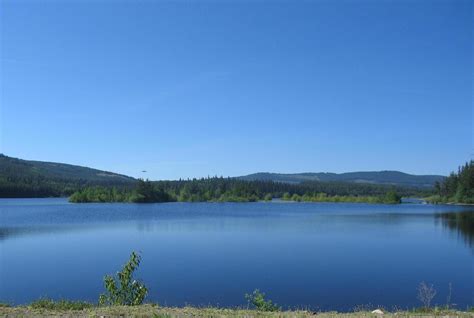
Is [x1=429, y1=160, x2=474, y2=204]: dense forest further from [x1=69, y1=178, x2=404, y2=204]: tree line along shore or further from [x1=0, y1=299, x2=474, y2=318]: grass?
[x1=0, y1=299, x2=474, y2=318]: grass

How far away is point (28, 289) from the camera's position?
2134 centimetres

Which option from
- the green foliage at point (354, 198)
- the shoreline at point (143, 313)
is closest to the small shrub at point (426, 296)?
the shoreline at point (143, 313)

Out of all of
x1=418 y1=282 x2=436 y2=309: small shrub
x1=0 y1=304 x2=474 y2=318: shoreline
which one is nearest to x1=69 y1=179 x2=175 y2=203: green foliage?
x1=418 y1=282 x2=436 y2=309: small shrub

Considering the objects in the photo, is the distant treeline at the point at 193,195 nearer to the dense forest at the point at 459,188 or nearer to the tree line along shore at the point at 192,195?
the tree line along shore at the point at 192,195

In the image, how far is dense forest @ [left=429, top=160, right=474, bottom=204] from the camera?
137 m

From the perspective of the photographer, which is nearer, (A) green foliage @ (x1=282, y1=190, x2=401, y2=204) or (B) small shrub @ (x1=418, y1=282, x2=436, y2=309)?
(B) small shrub @ (x1=418, y1=282, x2=436, y2=309)

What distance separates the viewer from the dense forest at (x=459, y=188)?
5394 inches

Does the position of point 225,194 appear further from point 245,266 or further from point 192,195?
point 245,266

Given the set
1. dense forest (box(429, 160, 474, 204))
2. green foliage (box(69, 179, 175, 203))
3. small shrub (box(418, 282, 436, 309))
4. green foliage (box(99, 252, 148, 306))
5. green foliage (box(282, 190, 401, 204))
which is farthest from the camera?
green foliage (box(282, 190, 401, 204))

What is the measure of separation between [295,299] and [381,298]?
374 centimetres

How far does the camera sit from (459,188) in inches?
5566

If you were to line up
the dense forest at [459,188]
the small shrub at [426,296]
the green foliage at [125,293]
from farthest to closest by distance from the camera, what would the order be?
the dense forest at [459,188] < the small shrub at [426,296] < the green foliage at [125,293]

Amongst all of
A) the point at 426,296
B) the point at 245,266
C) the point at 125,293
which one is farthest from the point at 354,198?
the point at 125,293

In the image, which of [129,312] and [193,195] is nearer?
[129,312]
